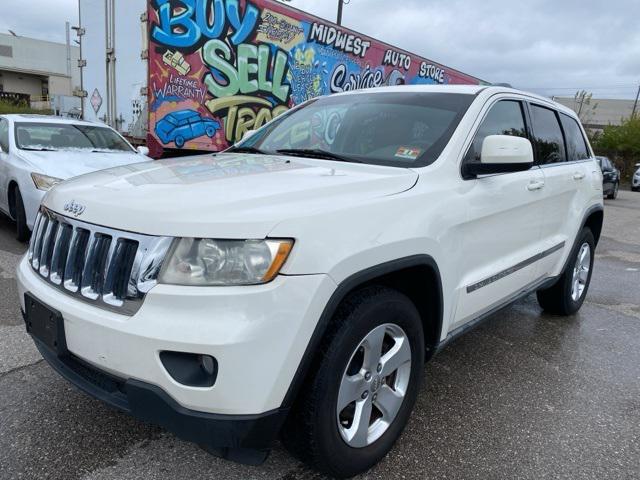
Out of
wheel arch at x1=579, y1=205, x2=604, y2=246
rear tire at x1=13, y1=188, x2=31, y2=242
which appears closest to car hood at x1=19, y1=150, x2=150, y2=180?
rear tire at x1=13, y1=188, x2=31, y2=242

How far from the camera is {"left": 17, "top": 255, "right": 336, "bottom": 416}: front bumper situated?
1696 millimetres

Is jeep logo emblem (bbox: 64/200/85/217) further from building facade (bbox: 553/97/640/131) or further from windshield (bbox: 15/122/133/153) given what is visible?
building facade (bbox: 553/97/640/131)

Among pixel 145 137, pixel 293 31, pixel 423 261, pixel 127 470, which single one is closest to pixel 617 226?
pixel 293 31

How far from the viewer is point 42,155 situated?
592 cm

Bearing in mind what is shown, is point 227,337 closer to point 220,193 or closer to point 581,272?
point 220,193

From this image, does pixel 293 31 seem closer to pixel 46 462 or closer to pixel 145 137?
pixel 145 137

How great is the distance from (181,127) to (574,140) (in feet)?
18.6

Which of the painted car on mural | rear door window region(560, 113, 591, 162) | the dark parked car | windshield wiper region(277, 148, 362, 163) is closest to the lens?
windshield wiper region(277, 148, 362, 163)

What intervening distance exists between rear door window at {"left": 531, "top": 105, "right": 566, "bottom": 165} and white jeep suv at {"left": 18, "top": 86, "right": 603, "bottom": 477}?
2.21 feet

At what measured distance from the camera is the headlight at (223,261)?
5.77ft

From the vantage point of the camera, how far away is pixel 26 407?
8.72 ft

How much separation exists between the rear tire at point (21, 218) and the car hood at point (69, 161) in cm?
41

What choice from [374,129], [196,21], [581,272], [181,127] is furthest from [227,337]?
[196,21]

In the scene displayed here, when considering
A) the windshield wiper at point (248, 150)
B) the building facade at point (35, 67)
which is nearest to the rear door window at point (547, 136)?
the windshield wiper at point (248, 150)
